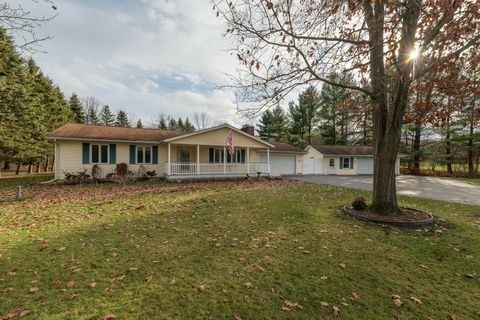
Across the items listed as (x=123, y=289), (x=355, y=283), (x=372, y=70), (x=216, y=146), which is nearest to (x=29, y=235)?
(x=123, y=289)

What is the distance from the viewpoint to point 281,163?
80.9 feet

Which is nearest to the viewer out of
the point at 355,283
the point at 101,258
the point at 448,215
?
the point at 355,283

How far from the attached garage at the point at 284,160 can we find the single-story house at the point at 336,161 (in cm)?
111

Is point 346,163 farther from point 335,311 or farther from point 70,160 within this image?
point 335,311

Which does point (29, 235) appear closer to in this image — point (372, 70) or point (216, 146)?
point (372, 70)

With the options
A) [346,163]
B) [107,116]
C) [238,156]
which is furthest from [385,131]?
[107,116]

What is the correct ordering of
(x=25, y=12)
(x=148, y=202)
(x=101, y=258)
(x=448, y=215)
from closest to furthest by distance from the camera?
(x=101, y=258) < (x=25, y=12) < (x=448, y=215) < (x=148, y=202)

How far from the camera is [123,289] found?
308 centimetres

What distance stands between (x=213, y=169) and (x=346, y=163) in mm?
17465

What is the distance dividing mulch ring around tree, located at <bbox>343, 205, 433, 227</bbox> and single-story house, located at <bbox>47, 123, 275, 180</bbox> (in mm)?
11732

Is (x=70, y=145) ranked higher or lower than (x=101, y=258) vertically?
higher

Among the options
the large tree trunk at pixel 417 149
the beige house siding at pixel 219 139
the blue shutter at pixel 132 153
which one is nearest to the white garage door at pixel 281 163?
the beige house siding at pixel 219 139

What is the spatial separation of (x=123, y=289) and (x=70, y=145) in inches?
605

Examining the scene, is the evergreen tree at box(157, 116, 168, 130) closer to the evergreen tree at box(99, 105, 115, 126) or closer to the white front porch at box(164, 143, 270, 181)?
the evergreen tree at box(99, 105, 115, 126)
